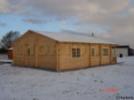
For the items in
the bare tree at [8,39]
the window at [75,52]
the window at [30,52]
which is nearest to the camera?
the window at [75,52]

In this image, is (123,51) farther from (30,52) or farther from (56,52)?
(56,52)

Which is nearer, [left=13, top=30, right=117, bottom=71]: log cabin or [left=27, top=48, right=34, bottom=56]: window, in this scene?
[left=13, top=30, right=117, bottom=71]: log cabin

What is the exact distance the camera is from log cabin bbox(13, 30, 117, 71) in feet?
59.9

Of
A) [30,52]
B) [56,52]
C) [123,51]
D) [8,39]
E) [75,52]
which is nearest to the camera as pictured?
[56,52]

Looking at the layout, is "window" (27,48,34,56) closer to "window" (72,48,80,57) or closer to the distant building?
"window" (72,48,80,57)

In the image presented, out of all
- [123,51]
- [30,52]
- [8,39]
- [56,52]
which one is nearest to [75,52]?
[56,52]

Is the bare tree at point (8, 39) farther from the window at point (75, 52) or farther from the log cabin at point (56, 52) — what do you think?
the window at point (75, 52)

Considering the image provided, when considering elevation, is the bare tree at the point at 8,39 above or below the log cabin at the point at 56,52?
above

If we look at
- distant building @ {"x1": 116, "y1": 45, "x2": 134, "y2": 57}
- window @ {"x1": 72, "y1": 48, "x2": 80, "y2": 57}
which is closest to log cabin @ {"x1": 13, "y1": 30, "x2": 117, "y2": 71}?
window @ {"x1": 72, "y1": 48, "x2": 80, "y2": 57}

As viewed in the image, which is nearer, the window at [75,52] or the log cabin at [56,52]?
the log cabin at [56,52]

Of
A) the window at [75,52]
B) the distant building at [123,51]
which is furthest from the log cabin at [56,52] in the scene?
the distant building at [123,51]

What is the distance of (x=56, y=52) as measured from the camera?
18.0m

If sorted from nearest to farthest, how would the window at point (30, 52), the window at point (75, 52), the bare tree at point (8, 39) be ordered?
the window at point (75, 52) < the window at point (30, 52) < the bare tree at point (8, 39)

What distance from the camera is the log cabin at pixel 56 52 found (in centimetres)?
1825
